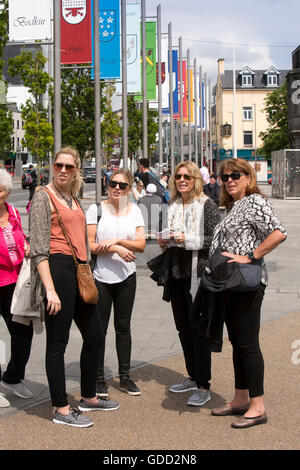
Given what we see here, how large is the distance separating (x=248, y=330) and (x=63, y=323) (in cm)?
121

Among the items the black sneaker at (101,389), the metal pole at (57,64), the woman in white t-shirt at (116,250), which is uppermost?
the metal pole at (57,64)

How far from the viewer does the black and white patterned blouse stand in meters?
4.68

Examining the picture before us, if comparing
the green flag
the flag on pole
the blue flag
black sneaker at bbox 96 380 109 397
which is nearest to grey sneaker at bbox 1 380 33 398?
black sneaker at bbox 96 380 109 397

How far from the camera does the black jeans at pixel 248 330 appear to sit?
474 cm

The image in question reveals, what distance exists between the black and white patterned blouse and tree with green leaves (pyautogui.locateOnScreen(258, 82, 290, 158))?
64.2m

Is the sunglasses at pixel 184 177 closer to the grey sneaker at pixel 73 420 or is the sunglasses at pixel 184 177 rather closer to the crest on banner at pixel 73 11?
the grey sneaker at pixel 73 420

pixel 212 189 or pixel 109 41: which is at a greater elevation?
pixel 109 41

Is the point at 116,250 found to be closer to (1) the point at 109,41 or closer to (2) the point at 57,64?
(2) the point at 57,64

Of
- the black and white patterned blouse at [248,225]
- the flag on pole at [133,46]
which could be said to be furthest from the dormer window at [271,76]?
the black and white patterned blouse at [248,225]

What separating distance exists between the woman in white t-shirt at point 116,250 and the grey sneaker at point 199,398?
46 centimetres

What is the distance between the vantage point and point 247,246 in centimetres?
475

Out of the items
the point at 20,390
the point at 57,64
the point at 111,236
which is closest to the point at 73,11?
the point at 57,64

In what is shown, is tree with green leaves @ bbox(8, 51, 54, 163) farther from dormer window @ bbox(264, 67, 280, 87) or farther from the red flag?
dormer window @ bbox(264, 67, 280, 87)
